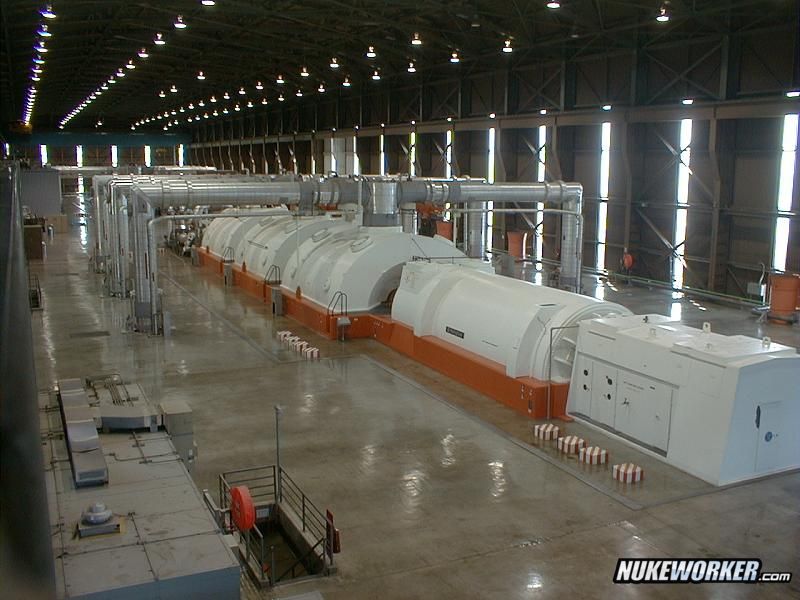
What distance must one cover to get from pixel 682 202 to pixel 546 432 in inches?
632

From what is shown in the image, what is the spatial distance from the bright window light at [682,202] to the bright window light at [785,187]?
3.33 meters

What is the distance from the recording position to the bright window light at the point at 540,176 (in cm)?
3244

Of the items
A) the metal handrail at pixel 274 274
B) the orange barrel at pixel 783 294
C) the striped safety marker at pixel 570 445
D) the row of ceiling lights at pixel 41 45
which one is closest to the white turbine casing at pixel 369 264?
the metal handrail at pixel 274 274

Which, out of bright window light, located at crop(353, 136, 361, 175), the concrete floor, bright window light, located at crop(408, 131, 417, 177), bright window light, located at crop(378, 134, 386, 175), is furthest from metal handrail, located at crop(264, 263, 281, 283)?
bright window light, located at crop(353, 136, 361, 175)

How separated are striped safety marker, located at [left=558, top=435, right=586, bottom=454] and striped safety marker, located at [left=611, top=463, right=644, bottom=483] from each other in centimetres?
104

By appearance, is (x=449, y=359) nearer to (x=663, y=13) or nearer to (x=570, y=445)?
(x=570, y=445)

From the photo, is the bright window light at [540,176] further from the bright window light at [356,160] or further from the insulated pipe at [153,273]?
the insulated pipe at [153,273]

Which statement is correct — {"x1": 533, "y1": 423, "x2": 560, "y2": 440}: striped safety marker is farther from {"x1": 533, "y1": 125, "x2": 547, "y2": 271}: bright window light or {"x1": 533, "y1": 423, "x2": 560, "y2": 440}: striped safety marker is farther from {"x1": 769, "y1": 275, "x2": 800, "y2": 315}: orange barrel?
{"x1": 533, "y1": 125, "x2": 547, "y2": 271}: bright window light

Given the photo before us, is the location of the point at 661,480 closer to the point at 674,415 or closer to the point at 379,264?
the point at 674,415

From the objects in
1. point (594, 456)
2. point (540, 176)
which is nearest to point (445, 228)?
point (540, 176)

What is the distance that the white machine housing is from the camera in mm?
11086

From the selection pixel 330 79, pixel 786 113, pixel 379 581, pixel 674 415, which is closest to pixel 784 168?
pixel 786 113

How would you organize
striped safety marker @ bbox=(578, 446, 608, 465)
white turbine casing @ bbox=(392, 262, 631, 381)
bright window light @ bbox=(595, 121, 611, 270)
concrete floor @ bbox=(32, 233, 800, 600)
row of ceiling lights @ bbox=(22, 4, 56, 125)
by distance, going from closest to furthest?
concrete floor @ bbox=(32, 233, 800, 600) → striped safety marker @ bbox=(578, 446, 608, 465) → white turbine casing @ bbox=(392, 262, 631, 381) → row of ceiling lights @ bbox=(22, 4, 56, 125) → bright window light @ bbox=(595, 121, 611, 270)

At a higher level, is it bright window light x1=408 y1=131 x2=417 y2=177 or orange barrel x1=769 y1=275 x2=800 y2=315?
bright window light x1=408 y1=131 x2=417 y2=177
